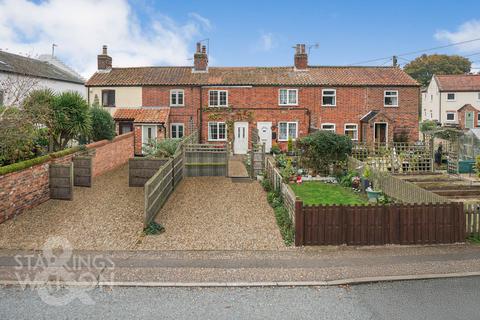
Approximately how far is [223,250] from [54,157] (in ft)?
30.7

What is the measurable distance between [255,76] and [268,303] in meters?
27.9

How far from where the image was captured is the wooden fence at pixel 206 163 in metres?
21.7

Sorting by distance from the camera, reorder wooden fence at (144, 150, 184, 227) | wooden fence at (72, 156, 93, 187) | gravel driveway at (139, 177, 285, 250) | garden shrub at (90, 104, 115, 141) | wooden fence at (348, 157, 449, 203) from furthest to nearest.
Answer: garden shrub at (90, 104, 115, 141)
wooden fence at (72, 156, 93, 187)
wooden fence at (348, 157, 449, 203)
wooden fence at (144, 150, 184, 227)
gravel driveway at (139, 177, 285, 250)

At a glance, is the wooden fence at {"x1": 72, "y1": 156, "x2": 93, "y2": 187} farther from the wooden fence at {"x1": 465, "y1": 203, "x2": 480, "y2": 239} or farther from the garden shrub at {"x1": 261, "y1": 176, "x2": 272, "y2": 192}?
the wooden fence at {"x1": 465, "y1": 203, "x2": 480, "y2": 239}

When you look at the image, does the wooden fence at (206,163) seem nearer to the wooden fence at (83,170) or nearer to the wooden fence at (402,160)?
the wooden fence at (83,170)

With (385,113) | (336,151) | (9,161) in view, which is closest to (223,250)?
(9,161)

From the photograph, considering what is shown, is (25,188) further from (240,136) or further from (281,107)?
(281,107)

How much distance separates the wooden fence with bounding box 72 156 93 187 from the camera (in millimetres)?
19344

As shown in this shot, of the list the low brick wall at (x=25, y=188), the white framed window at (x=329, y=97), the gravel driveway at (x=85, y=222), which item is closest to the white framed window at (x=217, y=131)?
the white framed window at (x=329, y=97)

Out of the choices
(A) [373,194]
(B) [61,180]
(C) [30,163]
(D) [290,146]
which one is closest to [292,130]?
(D) [290,146]

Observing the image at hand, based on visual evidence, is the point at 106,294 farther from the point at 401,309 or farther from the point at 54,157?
the point at 54,157

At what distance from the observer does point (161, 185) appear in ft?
51.9

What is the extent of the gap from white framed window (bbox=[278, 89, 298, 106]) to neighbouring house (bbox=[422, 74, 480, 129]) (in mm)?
32904

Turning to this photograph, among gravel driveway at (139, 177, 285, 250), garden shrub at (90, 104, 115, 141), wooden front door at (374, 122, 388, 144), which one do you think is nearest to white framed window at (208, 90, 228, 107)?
garden shrub at (90, 104, 115, 141)
